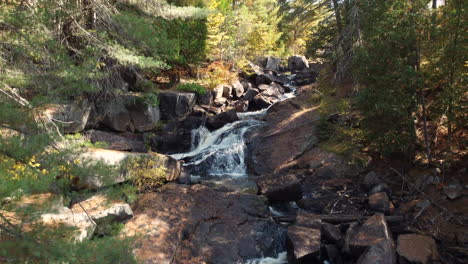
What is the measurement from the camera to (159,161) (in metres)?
10.3

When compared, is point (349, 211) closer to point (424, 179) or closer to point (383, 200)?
point (383, 200)

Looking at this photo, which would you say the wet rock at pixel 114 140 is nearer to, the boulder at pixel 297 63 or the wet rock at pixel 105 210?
the wet rock at pixel 105 210

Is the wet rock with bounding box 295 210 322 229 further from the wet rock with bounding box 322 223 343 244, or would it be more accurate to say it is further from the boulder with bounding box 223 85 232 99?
the boulder with bounding box 223 85 232 99

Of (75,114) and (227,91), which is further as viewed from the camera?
(227,91)

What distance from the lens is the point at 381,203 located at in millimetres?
7965

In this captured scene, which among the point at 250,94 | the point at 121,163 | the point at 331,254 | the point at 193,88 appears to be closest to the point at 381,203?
the point at 331,254

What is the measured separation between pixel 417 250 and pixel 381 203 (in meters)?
1.87

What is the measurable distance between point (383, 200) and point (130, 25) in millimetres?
9195

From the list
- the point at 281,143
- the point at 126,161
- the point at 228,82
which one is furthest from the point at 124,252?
the point at 228,82

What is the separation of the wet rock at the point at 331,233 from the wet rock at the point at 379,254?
0.90 metres

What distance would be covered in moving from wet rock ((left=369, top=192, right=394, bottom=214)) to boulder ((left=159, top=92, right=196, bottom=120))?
1121 cm

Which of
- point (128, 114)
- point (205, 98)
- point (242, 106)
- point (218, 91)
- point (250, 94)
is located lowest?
point (128, 114)

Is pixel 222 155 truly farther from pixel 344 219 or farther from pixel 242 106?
pixel 344 219

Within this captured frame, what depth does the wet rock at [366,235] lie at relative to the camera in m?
6.42
